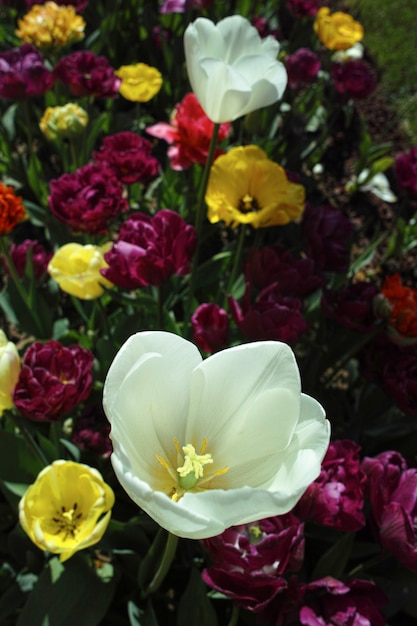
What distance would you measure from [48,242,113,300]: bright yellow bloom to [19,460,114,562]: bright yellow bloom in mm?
416

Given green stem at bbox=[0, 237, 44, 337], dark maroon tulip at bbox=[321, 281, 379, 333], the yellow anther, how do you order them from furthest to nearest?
green stem at bbox=[0, 237, 44, 337]
dark maroon tulip at bbox=[321, 281, 379, 333]
the yellow anther

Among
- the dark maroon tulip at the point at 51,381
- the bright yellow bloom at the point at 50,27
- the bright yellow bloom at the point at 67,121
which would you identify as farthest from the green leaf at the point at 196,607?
the bright yellow bloom at the point at 50,27

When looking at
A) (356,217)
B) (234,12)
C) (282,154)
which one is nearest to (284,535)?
(282,154)

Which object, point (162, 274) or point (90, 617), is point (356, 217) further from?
point (90, 617)

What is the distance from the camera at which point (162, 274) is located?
1.15 metres

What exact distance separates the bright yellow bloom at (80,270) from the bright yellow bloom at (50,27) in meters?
0.99

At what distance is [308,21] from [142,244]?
2146 mm

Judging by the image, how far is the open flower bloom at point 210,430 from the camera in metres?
0.60

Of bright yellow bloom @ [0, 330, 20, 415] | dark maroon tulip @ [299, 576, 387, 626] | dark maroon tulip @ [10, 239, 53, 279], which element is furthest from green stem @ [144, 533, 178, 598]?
dark maroon tulip @ [10, 239, 53, 279]

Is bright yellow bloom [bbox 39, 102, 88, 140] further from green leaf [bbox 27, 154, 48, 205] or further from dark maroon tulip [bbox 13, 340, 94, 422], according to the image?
dark maroon tulip [bbox 13, 340, 94, 422]

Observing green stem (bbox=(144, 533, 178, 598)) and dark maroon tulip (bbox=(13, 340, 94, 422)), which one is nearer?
green stem (bbox=(144, 533, 178, 598))

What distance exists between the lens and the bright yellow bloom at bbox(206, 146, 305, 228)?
4.30 ft

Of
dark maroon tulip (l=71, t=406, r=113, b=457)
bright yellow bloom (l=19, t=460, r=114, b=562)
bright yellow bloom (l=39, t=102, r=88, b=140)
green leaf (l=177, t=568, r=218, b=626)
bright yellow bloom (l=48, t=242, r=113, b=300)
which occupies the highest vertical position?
bright yellow bloom (l=39, t=102, r=88, b=140)

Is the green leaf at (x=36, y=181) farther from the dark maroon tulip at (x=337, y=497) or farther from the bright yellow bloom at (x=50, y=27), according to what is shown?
the dark maroon tulip at (x=337, y=497)
